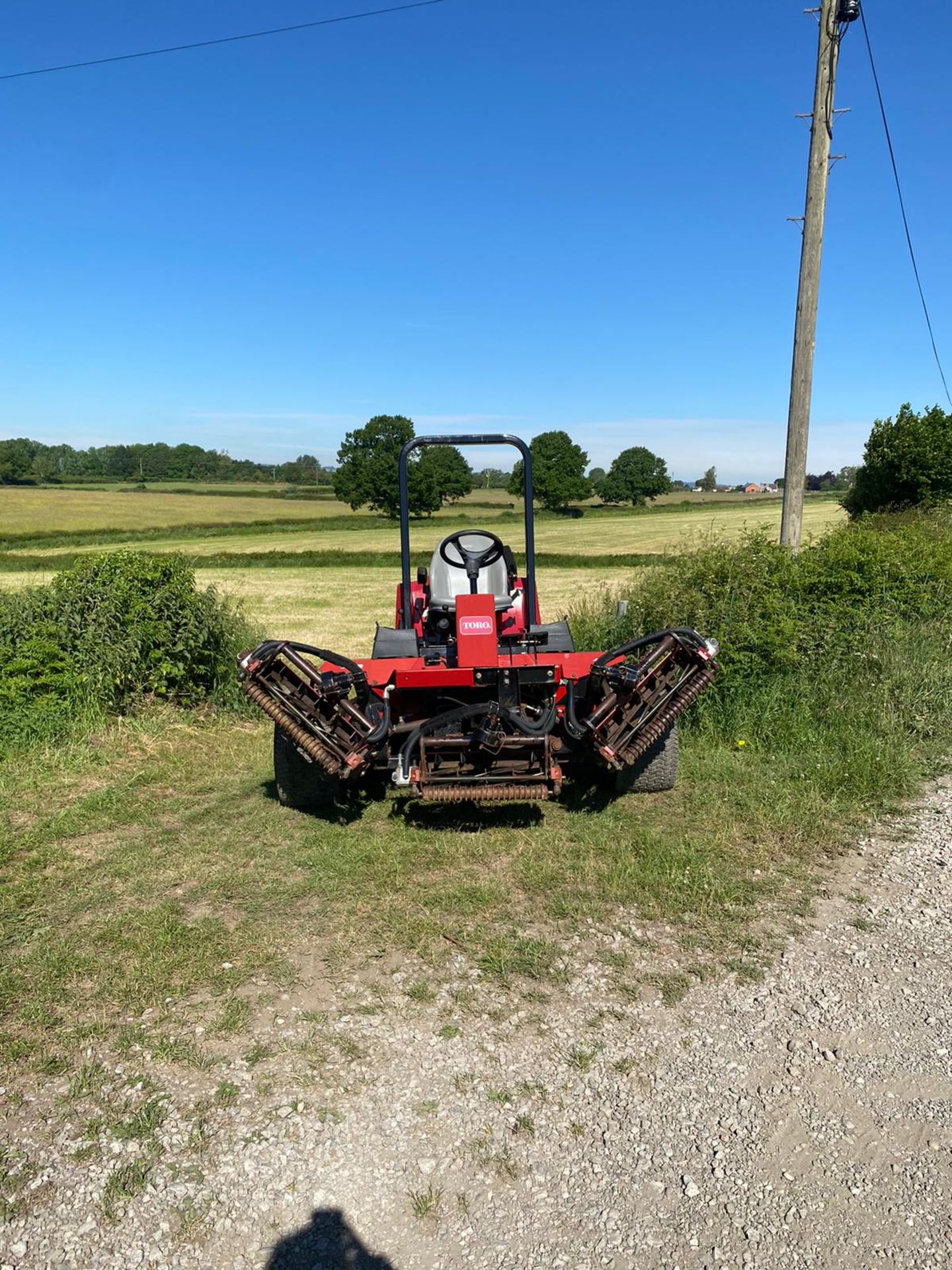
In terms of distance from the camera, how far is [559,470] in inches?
2203

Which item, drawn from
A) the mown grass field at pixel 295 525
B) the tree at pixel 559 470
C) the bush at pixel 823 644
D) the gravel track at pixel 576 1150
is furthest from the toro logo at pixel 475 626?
the tree at pixel 559 470

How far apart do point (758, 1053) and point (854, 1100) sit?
1.11 ft

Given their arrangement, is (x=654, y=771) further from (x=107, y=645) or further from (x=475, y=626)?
(x=107, y=645)

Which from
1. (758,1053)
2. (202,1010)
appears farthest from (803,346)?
(202,1010)

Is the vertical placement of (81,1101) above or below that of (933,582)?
below

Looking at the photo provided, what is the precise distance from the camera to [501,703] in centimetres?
484

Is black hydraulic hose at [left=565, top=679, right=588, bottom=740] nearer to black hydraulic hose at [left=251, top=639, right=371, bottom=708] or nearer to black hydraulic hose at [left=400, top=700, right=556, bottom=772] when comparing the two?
black hydraulic hose at [left=400, top=700, right=556, bottom=772]

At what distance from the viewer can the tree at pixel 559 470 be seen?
51625 millimetres

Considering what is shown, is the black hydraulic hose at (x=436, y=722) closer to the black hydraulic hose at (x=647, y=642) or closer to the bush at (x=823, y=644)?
the black hydraulic hose at (x=647, y=642)

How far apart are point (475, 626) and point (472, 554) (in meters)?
1.34

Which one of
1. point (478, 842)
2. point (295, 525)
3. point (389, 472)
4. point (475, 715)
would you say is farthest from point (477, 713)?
point (389, 472)

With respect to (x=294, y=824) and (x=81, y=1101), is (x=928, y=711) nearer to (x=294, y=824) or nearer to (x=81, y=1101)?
(x=294, y=824)

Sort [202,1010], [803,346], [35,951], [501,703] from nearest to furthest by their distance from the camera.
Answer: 1. [202,1010]
2. [35,951]
3. [501,703]
4. [803,346]

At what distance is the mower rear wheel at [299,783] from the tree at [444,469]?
33189mm
